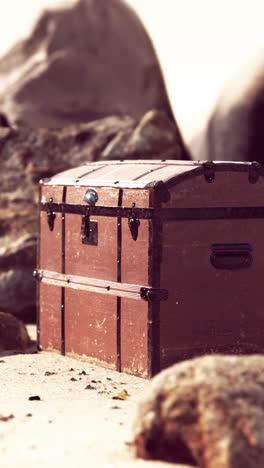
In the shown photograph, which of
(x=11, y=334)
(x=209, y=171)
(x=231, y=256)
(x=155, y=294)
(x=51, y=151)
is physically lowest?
(x=11, y=334)

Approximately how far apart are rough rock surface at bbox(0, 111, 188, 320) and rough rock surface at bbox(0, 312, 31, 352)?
170 cm

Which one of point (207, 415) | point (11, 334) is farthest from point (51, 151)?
point (207, 415)

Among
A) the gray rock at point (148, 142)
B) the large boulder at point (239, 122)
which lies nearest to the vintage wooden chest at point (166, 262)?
the gray rock at point (148, 142)

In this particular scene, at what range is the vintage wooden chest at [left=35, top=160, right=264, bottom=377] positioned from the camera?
741cm

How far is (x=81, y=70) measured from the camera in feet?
42.4

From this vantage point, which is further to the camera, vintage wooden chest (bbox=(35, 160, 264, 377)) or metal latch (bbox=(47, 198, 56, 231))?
metal latch (bbox=(47, 198, 56, 231))

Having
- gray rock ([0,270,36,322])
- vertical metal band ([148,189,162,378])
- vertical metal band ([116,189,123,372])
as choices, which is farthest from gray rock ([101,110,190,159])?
vertical metal band ([148,189,162,378])

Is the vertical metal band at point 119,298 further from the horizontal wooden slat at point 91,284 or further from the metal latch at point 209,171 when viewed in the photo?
the metal latch at point 209,171

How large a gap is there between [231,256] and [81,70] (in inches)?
226

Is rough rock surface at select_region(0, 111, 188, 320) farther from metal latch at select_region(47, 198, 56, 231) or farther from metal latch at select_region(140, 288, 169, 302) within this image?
metal latch at select_region(140, 288, 169, 302)

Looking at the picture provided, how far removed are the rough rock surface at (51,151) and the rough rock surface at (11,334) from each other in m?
1.70

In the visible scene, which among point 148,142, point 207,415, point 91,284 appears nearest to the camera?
point 207,415

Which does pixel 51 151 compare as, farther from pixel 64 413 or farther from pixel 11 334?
pixel 64 413

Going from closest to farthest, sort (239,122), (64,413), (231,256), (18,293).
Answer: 1. (64,413)
2. (231,256)
3. (18,293)
4. (239,122)
